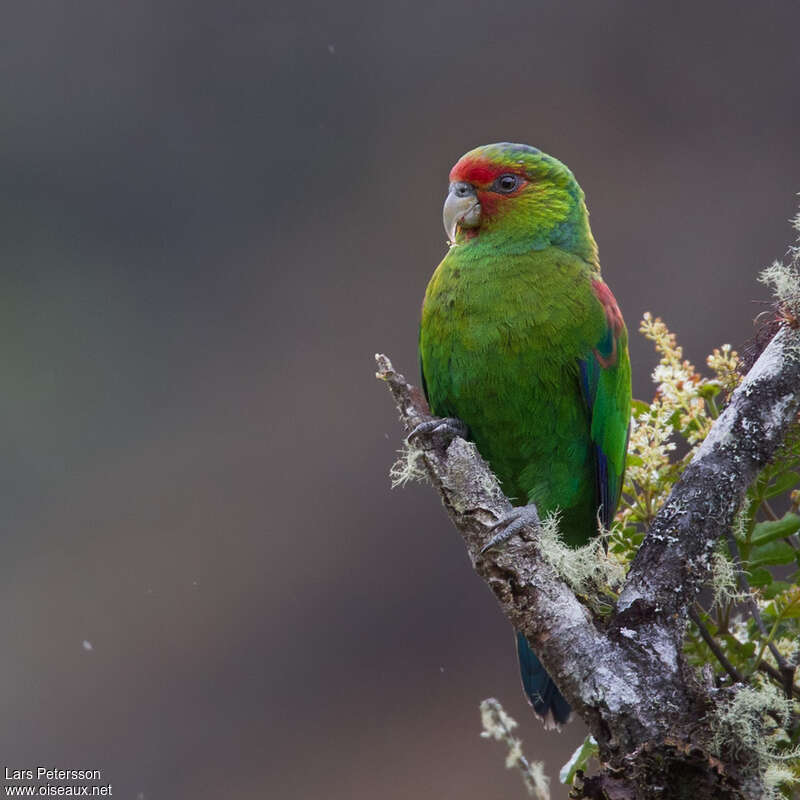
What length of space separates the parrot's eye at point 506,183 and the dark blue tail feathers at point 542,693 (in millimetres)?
1082

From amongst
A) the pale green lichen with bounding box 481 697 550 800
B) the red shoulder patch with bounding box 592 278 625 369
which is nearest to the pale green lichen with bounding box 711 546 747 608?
the pale green lichen with bounding box 481 697 550 800

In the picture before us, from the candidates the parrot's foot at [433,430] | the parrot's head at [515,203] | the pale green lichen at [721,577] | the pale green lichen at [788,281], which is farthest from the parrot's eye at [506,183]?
the pale green lichen at [721,577]

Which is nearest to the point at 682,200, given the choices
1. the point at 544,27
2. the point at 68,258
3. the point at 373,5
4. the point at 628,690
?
the point at 544,27

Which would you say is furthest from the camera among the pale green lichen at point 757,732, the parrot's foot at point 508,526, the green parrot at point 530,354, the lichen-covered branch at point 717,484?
the green parrot at point 530,354

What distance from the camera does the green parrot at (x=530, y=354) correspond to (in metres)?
2.51

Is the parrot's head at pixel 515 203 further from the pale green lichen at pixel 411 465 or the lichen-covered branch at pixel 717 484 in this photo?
the lichen-covered branch at pixel 717 484

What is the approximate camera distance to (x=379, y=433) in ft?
18.2

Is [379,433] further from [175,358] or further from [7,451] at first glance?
[7,451]

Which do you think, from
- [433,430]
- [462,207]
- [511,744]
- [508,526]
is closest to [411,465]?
[433,430]

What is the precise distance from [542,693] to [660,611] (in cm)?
80

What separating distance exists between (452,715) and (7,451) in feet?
9.00

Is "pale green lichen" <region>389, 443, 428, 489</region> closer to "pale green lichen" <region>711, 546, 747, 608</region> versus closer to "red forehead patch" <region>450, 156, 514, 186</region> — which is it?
"pale green lichen" <region>711, 546, 747, 608</region>

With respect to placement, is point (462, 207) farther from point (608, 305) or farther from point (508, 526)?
point (508, 526)

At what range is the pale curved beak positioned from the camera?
2.73m
